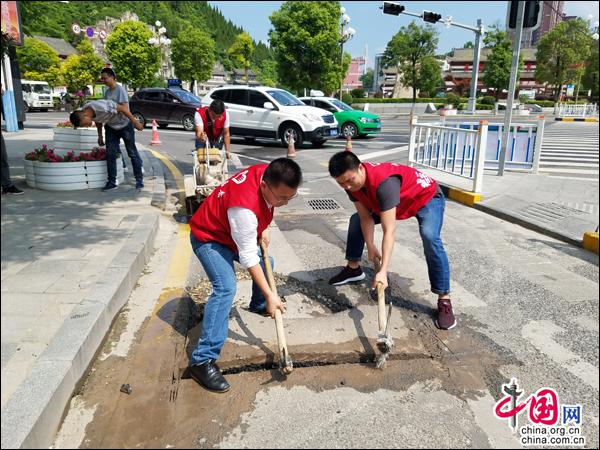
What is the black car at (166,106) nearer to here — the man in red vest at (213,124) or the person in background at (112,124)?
the man in red vest at (213,124)

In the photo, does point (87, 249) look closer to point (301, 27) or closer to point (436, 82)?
point (301, 27)

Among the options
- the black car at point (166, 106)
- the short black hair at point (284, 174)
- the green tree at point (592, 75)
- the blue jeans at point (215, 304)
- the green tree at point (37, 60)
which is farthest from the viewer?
the green tree at point (592, 75)

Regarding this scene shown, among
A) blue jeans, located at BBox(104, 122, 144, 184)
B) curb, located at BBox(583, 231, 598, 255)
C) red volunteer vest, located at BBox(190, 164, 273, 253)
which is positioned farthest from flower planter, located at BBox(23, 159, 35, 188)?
curb, located at BBox(583, 231, 598, 255)

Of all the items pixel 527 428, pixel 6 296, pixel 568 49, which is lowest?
pixel 527 428

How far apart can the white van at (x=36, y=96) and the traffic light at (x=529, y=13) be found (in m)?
34.4

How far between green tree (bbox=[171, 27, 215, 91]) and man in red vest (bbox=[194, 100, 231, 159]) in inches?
1754

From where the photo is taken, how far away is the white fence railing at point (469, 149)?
278 inches

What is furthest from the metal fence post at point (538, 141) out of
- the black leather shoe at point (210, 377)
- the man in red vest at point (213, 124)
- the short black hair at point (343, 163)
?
the black leather shoe at point (210, 377)

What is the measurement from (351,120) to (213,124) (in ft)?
32.0

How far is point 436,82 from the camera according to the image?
44188 millimetres

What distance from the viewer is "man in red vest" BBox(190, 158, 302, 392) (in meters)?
2.46

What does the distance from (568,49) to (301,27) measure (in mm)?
28313

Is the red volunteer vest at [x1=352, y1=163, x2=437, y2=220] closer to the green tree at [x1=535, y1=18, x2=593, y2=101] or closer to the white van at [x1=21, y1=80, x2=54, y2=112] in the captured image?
the white van at [x1=21, y1=80, x2=54, y2=112]

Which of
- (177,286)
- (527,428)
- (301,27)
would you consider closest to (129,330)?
(177,286)
